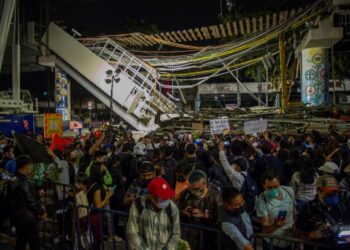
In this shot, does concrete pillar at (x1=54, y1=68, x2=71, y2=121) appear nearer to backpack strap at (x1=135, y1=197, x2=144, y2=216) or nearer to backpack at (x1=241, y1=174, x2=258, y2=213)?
backpack at (x1=241, y1=174, x2=258, y2=213)

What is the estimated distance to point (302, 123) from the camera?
45.8ft

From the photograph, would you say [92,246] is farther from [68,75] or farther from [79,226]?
[68,75]

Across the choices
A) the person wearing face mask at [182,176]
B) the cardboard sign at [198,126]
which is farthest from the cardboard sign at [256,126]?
the cardboard sign at [198,126]

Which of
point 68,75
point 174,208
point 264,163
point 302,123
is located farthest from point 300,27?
point 174,208

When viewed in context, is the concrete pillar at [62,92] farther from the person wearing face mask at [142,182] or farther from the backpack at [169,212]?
the backpack at [169,212]

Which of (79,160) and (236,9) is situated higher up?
(236,9)

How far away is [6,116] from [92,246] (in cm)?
1428

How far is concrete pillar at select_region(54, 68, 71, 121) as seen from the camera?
2272 centimetres

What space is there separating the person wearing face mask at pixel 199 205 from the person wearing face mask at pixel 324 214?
1.00 meters

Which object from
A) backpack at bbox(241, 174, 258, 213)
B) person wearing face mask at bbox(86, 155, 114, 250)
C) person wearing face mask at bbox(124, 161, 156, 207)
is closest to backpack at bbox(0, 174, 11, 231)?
person wearing face mask at bbox(86, 155, 114, 250)

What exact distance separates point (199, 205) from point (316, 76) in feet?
42.3

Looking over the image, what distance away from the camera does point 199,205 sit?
15.5 ft

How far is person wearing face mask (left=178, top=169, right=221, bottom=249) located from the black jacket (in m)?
2.33

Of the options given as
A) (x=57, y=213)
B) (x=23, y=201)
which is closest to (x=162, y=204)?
(x=23, y=201)
